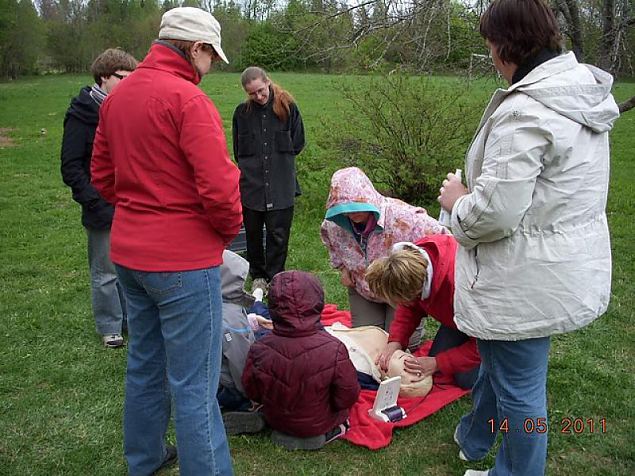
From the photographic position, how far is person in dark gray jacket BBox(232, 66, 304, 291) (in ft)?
15.9

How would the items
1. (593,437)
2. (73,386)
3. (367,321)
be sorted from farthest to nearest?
(367,321) < (73,386) < (593,437)

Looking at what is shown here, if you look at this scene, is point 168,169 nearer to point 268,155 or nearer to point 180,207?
point 180,207

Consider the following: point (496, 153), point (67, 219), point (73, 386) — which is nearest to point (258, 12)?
point (67, 219)

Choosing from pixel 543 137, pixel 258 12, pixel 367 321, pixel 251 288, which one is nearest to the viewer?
pixel 543 137

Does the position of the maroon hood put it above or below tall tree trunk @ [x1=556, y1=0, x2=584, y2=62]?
below

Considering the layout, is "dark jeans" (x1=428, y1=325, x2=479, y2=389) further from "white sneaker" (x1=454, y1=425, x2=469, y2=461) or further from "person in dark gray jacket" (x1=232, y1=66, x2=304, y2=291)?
"person in dark gray jacket" (x1=232, y1=66, x2=304, y2=291)

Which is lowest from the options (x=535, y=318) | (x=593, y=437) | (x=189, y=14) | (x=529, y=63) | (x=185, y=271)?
(x=593, y=437)

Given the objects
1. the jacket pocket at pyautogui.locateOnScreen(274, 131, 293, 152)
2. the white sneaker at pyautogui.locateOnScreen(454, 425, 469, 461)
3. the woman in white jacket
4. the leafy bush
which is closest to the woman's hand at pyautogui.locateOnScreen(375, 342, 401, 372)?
the white sneaker at pyautogui.locateOnScreen(454, 425, 469, 461)

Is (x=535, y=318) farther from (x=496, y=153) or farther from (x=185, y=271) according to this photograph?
(x=185, y=271)

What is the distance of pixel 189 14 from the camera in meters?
2.17

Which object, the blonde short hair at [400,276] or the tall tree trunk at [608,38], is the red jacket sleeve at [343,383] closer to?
the blonde short hair at [400,276]

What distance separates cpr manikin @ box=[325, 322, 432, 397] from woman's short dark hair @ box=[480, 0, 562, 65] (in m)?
1.79

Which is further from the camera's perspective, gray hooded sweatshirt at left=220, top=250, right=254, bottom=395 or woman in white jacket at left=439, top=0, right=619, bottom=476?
gray hooded sweatshirt at left=220, top=250, right=254, bottom=395

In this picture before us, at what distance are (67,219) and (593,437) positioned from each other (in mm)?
6154
